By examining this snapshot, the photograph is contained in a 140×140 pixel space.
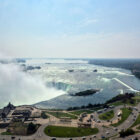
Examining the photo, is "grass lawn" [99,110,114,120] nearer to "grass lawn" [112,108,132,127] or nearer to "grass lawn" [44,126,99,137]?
"grass lawn" [112,108,132,127]

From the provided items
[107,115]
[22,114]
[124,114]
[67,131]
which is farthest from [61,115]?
[124,114]

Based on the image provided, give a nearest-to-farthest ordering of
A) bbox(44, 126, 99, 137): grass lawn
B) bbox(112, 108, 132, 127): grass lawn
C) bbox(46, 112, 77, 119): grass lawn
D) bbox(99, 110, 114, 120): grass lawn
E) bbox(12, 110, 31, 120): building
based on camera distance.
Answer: bbox(44, 126, 99, 137): grass lawn
bbox(112, 108, 132, 127): grass lawn
bbox(12, 110, 31, 120): building
bbox(99, 110, 114, 120): grass lawn
bbox(46, 112, 77, 119): grass lawn

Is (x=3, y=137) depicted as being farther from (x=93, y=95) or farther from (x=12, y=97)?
(x=93, y=95)

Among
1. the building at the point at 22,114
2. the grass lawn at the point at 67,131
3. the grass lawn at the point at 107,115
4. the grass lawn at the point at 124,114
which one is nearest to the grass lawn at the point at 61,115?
the building at the point at 22,114

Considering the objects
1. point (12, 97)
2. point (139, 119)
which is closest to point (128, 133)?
point (139, 119)

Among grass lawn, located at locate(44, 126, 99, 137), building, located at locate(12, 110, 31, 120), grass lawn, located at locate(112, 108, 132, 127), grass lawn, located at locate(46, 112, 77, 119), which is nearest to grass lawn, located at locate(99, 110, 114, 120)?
grass lawn, located at locate(112, 108, 132, 127)

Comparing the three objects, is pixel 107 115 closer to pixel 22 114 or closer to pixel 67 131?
pixel 67 131

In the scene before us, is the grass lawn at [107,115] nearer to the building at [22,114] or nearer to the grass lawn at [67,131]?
the grass lawn at [67,131]

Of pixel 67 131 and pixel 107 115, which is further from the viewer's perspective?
pixel 107 115

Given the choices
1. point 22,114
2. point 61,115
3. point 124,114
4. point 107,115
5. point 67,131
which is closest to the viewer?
point 67,131
